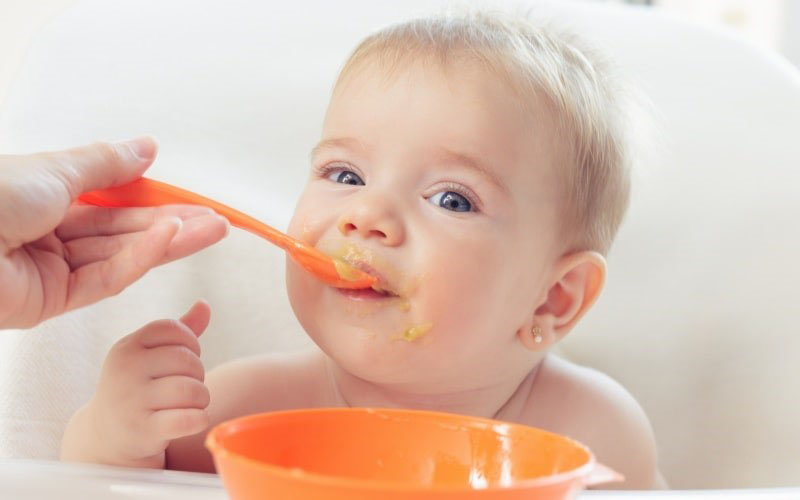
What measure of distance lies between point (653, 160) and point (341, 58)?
0.45 meters

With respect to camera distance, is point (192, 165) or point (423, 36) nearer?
point (423, 36)

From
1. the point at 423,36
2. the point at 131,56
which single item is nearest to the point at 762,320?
the point at 423,36

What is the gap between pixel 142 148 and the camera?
87cm

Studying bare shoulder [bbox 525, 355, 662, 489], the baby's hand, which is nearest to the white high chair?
bare shoulder [bbox 525, 355, 662, 489]

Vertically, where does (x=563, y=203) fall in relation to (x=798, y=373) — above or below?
above

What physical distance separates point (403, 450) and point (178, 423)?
0.23 m

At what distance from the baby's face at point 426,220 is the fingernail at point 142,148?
0.17 m

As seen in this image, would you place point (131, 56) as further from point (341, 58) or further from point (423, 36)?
point (423, 36)

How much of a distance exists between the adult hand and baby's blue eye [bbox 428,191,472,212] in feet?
0.72

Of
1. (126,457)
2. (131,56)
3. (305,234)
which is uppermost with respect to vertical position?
(131,56)

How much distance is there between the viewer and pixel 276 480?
540 mm

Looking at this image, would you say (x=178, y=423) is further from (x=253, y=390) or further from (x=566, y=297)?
(x=566, y=297)

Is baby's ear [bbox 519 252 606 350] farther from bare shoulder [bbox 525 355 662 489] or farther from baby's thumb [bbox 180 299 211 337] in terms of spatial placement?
baby's thumb [bbox 180 299 211 337]

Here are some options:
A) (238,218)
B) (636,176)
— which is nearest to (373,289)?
(238,218)
